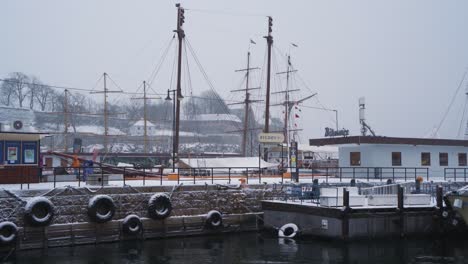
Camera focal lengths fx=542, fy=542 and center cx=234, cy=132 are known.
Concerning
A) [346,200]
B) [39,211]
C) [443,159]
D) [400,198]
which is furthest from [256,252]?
[443,159]

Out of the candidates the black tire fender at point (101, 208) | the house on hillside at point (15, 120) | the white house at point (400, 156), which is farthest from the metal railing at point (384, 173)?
the house on hillside at point (15, 120)

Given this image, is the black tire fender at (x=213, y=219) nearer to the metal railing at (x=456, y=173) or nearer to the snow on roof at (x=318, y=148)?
the metal railing at (x=456, y=173)

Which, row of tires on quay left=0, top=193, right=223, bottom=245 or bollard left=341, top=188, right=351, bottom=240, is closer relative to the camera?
row of tires on quay left=0, top=193, right=223, bottom=245

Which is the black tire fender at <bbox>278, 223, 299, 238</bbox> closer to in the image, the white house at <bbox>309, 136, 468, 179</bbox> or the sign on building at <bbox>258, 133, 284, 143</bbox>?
the white house at <bbox>309, 136, 468, 179</bbox>

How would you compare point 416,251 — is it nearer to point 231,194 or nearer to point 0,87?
point 231,194

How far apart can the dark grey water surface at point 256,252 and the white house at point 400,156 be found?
1192 cm

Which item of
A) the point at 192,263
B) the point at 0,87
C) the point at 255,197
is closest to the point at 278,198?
the point at 255,197

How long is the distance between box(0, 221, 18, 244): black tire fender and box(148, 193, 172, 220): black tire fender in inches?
268

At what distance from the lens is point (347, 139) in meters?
38.6

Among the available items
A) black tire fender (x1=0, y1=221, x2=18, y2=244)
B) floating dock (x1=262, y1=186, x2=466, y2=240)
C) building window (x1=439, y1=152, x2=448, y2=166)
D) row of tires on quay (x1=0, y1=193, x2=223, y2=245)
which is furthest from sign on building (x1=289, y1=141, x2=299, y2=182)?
black tire fender (x1=0, y1=221, x2=18, y2=244)

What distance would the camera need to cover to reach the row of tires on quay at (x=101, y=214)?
2288 centimetres

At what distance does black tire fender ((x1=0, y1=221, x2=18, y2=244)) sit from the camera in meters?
22.6

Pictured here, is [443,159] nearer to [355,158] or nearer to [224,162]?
[355,158]

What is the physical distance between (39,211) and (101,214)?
2996 mm
